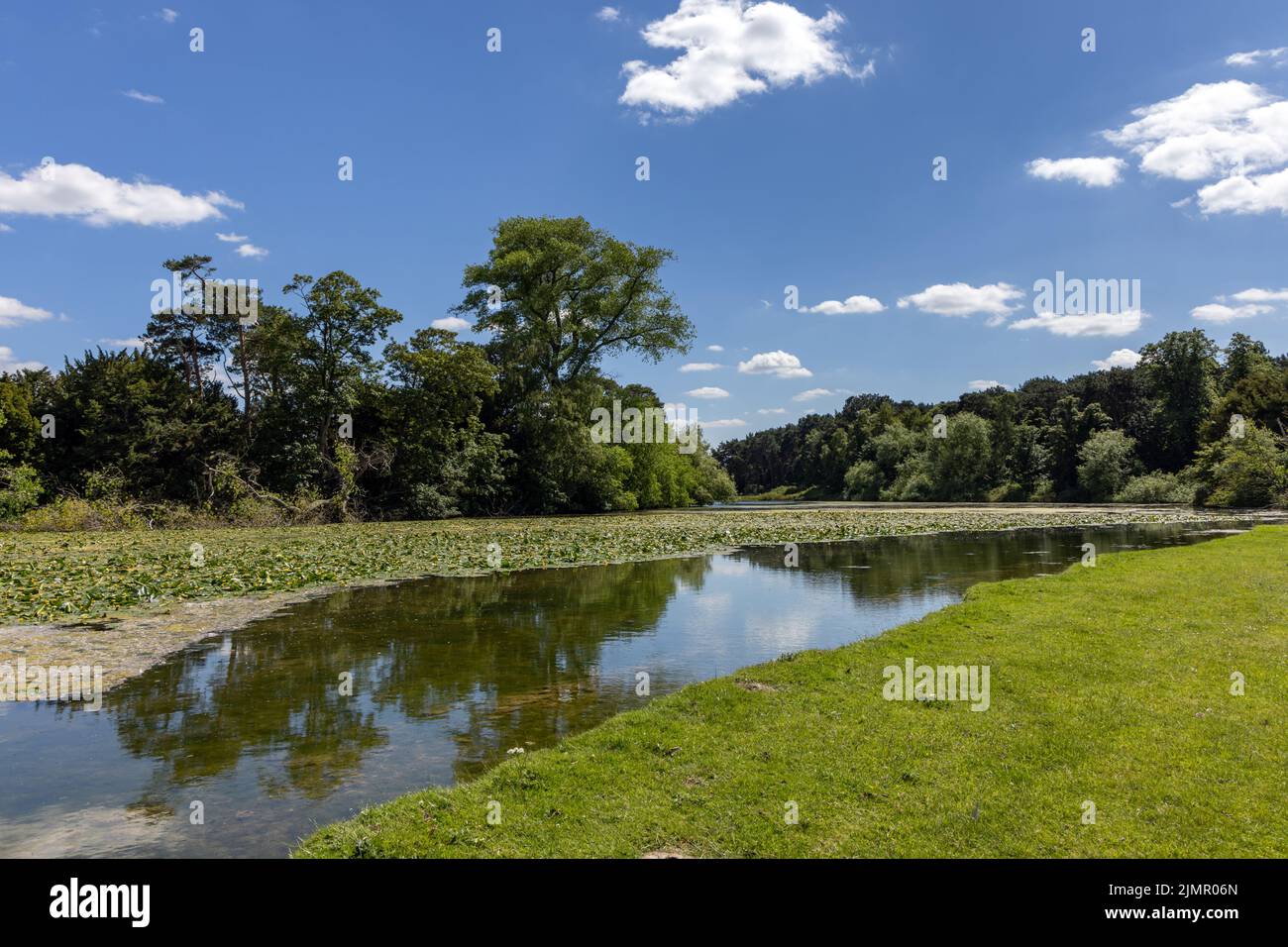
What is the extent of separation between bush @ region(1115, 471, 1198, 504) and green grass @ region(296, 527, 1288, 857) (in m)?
64.3

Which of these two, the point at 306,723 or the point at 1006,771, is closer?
the point at 1006,771

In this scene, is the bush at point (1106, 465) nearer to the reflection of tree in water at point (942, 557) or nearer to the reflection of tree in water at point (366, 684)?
the reflection of tree in water at point (942, 557)

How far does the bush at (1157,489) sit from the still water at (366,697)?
185ft

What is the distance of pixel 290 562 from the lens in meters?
20.7

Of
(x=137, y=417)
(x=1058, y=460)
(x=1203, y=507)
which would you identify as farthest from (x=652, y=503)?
(x=1058, y=460)

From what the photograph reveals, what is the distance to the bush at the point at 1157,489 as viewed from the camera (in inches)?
2448

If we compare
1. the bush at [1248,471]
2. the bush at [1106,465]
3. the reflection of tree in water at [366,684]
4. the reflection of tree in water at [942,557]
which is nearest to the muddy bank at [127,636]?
the reflection of tree in water at [366,684]

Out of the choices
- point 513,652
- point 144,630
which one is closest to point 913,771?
point 513,652

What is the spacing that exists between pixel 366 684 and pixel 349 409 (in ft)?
117

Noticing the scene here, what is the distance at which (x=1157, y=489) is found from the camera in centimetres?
6644

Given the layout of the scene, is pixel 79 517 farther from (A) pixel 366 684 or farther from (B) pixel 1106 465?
(B) pixel 1106 465

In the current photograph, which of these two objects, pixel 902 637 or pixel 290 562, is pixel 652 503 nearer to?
pixel 290 562
